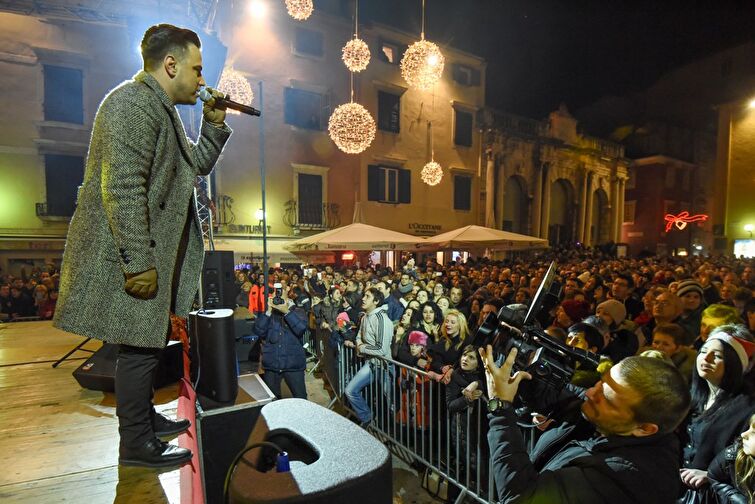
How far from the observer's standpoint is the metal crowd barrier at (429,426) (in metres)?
3.76

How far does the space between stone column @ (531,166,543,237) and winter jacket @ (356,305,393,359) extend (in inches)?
968

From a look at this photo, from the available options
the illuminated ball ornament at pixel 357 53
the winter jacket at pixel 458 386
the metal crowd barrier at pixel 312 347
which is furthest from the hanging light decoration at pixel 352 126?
the winter jacket at pixel 458 386

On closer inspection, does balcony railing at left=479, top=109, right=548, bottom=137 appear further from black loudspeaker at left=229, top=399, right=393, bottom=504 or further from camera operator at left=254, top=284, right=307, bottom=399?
black loudspeaker at left=229, top=399, right=393, bottom=504

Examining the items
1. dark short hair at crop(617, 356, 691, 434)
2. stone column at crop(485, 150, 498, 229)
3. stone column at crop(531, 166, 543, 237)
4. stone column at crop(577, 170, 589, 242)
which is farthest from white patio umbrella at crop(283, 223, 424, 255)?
stone column at crop(577, 170, 589, 242)

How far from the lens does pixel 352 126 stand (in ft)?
42.1

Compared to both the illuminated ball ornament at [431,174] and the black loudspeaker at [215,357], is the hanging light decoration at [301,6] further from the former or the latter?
the black loudspeaker at [215,357]

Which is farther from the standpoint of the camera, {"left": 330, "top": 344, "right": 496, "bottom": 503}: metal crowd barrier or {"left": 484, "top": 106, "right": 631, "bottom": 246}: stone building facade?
{"left": 484, "top": 106, "right": 631, "bottom": 246}: stone building facade

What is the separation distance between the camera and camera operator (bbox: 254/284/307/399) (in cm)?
575

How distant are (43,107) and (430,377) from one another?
18275 mm

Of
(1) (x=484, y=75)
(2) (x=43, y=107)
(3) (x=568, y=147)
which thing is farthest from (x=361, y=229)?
(3) (x=568, y=147)

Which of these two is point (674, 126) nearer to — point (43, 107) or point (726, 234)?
point (726, 234)

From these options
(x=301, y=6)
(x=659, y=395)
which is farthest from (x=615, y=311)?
(x=301, y=6)

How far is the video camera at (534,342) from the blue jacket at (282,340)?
4224 mm

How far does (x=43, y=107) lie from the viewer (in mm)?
14766
